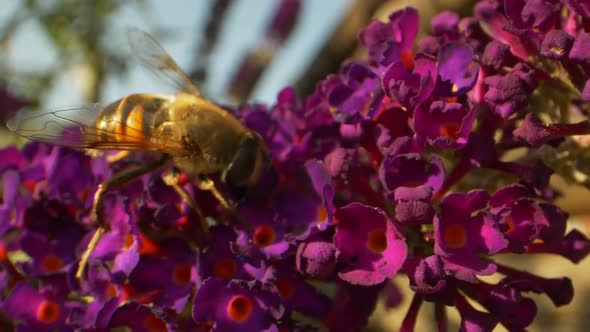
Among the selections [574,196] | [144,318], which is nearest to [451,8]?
[574,196]

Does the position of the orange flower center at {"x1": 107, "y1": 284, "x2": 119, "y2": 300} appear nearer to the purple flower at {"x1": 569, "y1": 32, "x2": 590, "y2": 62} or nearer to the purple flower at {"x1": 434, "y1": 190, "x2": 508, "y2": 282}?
the purple flower at {"x1": 434, "y1": 190, "x2": 508, "y2": 282}

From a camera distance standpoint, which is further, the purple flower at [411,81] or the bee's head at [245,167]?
the bee's head at [245,167]

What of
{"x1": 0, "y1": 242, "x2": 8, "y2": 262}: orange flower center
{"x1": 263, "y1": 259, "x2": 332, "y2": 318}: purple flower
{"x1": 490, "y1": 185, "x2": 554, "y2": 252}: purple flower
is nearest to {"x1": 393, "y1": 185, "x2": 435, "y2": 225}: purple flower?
{"x1": 490, "y1": 185, "x2": 554, "y2": 252}: purple flower

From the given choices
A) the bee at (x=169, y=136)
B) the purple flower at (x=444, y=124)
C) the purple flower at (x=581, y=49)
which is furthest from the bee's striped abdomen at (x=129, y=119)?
the purple flower at (x=581, y=49)

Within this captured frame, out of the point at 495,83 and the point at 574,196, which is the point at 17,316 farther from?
the point at 574,196

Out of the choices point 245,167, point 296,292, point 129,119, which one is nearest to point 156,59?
point 129,119

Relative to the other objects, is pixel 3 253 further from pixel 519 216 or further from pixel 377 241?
pixel 519 216

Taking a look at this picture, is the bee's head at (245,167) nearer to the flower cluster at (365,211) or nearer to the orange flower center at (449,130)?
→ the flower cluster at (365,211)
